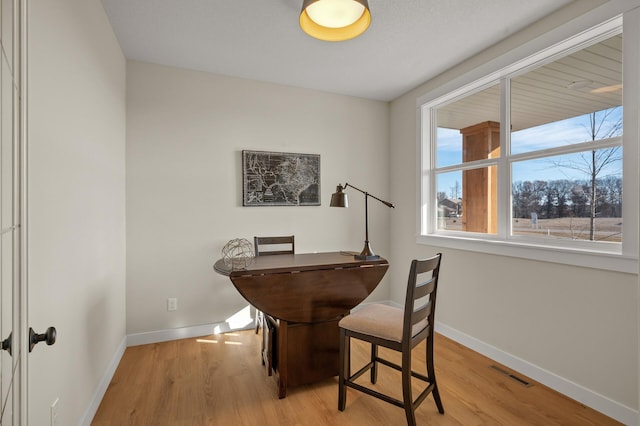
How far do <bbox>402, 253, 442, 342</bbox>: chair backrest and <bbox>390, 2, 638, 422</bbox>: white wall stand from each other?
0.93 m

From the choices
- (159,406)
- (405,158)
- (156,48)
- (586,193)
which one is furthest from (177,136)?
(586,193)

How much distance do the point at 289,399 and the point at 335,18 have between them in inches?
88.5

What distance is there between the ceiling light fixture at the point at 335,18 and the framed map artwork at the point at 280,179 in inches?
59.5

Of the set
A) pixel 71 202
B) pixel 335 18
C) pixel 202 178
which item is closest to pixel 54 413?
pixel 71 202

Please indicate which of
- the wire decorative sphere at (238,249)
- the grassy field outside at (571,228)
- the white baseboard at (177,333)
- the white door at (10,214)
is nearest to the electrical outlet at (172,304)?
the white baseboard at (177,333)

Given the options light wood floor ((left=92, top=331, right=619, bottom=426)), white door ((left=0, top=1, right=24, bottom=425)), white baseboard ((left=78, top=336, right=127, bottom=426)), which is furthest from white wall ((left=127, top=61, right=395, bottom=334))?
white door ((left=0, top=1, right=24, bottom=425))

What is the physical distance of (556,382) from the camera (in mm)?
2078

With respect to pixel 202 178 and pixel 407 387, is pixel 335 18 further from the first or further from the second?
pixel 407 387

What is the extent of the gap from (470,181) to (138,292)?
122 inches

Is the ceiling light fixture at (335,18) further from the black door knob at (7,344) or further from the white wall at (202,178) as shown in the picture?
the black door knob at (7,344)

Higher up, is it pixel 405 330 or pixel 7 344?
pixel 7 344

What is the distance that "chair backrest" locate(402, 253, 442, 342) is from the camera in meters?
1.58

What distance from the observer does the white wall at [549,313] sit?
70.2 inches

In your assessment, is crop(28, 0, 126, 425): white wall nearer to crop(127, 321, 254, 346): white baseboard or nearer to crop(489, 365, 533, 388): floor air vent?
crop(127, 321, 254, 346): white baseboard
